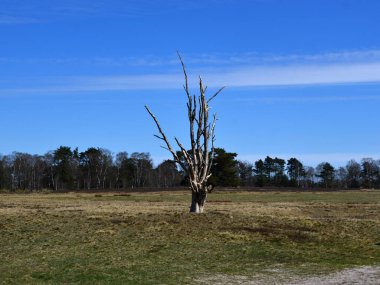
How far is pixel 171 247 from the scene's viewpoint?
21.5m

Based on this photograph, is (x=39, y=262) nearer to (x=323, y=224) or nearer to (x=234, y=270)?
(x=234, y=270)

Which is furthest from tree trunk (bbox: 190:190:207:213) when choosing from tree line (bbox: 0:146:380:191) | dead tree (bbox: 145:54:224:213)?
tree line (bbox: 0:146:380:191)

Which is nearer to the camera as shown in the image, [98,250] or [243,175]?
[98,250]

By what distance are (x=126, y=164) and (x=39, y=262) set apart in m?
125

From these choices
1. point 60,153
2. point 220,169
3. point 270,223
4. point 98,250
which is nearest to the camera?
point 98,250

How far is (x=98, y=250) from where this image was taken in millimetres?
20641

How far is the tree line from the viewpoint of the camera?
135625 millimetres

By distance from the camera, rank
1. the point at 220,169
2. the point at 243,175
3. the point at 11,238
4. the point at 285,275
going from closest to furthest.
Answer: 1. the point at 285,275
2. the point at 11,238
3. the point at 220,169
4. the point at 243,175

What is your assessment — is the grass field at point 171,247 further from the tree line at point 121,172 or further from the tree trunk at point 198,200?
the tree line at point 121,172

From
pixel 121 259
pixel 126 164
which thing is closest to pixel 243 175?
pixel 126 164

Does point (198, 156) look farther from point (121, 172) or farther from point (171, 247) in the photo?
point (121, 172)

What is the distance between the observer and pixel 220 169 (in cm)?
10238

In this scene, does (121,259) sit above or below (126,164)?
below

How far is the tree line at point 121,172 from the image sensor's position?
135625 millimetres
